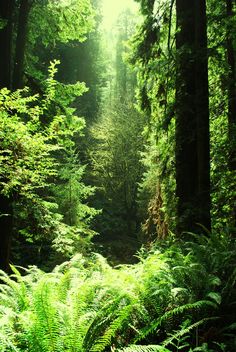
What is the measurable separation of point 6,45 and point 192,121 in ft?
14.7

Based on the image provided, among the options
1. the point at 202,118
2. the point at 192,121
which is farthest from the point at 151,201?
the point at 202,118

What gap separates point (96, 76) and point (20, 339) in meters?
38.7

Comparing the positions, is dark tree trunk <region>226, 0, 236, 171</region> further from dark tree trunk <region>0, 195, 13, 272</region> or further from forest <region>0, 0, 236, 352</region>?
dark tree trunk <region>0, 195, 13, 272</region>

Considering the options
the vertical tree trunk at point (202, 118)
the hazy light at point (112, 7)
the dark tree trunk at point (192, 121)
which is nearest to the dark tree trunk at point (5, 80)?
the dark tree trunk at point (192, 121)

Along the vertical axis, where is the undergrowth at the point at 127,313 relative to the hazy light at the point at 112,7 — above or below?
below

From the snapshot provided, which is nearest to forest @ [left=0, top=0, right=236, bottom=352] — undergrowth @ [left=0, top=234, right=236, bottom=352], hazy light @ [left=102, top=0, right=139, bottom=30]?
→ undergrowth @ [left=0, top=234, right=236, bottom=352]

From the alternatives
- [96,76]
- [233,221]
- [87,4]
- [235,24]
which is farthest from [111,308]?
[96,76]

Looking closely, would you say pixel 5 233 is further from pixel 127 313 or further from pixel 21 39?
pixel 127 313

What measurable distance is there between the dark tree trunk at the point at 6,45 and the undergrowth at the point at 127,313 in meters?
5.74

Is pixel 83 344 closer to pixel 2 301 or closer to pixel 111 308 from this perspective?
pixel 111 308

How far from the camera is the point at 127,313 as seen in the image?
2580mm

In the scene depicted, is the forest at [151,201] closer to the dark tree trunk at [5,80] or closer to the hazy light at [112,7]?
the dark tree trunk at [5,80]

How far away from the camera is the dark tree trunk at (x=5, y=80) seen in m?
7.40

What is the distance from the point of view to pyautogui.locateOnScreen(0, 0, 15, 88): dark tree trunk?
8.03 metres
